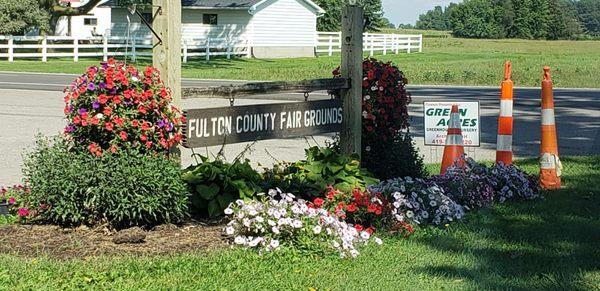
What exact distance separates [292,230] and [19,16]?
146 feet

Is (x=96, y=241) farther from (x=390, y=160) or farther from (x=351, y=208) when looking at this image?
(x=390, y=160)

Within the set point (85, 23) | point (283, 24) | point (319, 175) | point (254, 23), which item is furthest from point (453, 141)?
point (85, 23)

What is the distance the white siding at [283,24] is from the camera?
5409 centimetres

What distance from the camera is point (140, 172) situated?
6965 millimetres

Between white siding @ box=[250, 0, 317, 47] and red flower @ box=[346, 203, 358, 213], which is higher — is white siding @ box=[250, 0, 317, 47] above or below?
above

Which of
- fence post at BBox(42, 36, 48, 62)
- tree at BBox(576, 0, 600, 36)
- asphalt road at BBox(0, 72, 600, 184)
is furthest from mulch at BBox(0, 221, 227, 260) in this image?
tree at BBox(576, 0, 600, 36)

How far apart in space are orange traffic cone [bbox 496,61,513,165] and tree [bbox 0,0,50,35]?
40.9 meters

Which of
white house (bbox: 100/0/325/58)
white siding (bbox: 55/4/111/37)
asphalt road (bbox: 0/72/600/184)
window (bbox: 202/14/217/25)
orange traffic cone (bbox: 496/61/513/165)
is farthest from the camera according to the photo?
white siding (bbox: 55/4/111/37)

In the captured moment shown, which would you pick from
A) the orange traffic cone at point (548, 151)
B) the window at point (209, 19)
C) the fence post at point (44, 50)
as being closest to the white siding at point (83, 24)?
the window at point (209, 19)

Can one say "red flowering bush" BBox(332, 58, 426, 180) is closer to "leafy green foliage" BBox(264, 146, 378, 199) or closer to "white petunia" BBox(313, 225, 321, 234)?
"leafy green foliage" BBox(264, 146, 378, 199)

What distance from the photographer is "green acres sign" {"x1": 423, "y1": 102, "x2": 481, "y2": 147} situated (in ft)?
34.3

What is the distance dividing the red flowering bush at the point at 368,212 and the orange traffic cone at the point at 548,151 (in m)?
3.00

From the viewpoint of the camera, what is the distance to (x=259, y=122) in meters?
8.51

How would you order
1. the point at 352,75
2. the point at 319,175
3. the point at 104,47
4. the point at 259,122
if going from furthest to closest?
the point at 104,47
the point at 352,75
the point at 319,175
the point at 259,122
